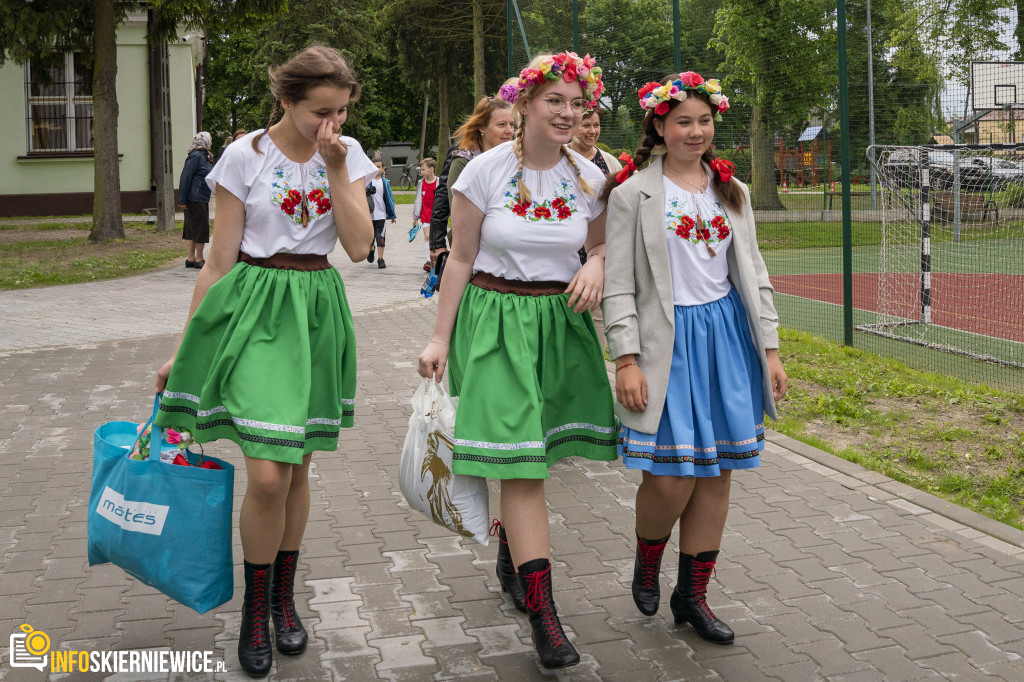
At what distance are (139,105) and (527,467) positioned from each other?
84.3ft

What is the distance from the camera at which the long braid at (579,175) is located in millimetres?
3629

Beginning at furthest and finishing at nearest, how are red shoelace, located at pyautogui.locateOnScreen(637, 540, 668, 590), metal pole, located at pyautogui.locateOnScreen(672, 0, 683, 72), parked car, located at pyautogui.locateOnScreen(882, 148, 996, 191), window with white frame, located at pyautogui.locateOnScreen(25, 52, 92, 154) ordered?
window with white frame, located at pyautogui.locateOnScreen(25, 52, 92, 154) < metal pole, located at pyautogui.locateOnScreen(672, 0, 683, 72) < parked car, located at pyautogui.locateOnScreen(882, 148, 996, 191) < red shoelace, located at pyautogui.locateOnScreen(637, 540, 668, 590)

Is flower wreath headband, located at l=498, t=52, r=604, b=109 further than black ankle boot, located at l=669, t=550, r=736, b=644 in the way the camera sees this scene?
No

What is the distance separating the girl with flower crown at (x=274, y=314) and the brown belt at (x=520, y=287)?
1.46 ft

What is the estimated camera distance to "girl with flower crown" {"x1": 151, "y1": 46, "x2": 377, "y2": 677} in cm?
335

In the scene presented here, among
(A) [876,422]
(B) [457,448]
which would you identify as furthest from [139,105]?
(B) [457,448]

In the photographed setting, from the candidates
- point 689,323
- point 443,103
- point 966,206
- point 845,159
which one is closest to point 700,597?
point 689,323

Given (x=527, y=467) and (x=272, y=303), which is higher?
A: (x=272, y=303)

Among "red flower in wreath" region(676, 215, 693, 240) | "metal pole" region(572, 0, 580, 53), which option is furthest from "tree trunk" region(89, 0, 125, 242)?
"red flower in wreath" region(676, 215, 693, 240)

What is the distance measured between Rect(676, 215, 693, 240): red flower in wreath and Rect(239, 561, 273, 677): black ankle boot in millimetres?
1715

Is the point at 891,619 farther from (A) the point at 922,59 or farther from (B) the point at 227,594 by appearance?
(A) the point at 922,59

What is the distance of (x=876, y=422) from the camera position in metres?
6.62

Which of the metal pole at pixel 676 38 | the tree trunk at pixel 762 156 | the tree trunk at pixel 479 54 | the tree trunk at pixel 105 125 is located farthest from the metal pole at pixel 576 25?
the tree trunk at pixel 479 54

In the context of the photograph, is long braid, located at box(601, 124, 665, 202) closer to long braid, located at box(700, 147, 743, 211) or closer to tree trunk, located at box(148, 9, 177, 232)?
long braid, located at box(700, 147, 743, 211)
